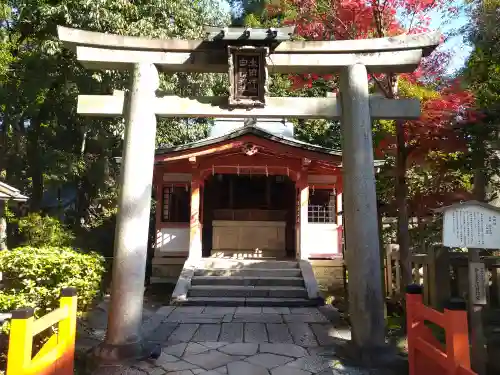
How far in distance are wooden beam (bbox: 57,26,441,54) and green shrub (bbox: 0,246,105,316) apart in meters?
3.38

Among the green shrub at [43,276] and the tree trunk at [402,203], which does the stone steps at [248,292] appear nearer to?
the tree trunk at [402,203]

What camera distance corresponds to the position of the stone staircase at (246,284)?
8352 millimetres

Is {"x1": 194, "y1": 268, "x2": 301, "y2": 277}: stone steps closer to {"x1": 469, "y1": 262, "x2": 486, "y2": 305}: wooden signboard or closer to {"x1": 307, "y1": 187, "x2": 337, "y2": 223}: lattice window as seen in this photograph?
{"x1": 307, "y1": 187, "x2": 337, "y2": 223}: lattice window

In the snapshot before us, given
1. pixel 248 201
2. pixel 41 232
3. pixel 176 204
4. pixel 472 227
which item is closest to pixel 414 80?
pixel 472 227

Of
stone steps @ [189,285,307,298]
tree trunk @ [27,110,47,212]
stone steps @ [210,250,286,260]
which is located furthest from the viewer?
tree trunk @ [27,110,47,212]

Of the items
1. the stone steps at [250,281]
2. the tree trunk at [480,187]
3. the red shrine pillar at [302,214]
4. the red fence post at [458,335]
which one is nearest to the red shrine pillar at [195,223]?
the stone steps at [250,281]

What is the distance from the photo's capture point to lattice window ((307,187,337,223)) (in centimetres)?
1188

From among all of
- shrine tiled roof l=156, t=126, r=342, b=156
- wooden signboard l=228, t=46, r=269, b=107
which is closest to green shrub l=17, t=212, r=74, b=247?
shrine tiled roof l=156, t=126, r=342, b=156

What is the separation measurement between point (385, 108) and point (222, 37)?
8.82 feet

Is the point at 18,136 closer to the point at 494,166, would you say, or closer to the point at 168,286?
the point at 168,286

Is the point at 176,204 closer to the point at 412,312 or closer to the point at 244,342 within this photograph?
the point at 244,342

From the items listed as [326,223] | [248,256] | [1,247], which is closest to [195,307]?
[248,256]

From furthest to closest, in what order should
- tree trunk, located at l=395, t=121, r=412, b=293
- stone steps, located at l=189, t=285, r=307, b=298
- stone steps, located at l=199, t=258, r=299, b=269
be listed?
stone steps, located at l=199, t=258, r=299, b=269 → stone steps, located at l=189, t=285, r=307, b=298 → tree trunk, located at l=395, t=121, r=412, b=293

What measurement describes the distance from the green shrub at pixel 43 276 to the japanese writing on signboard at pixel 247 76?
3.71 meters
